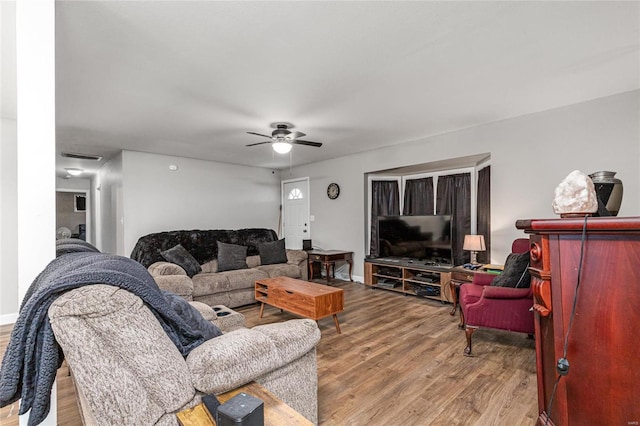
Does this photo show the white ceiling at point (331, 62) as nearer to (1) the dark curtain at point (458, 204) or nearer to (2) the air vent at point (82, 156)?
(1) the dark curtain at point (458, 204)

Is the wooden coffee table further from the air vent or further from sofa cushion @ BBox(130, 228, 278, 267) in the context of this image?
the air vent

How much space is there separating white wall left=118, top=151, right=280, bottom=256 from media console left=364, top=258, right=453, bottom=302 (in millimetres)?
3008

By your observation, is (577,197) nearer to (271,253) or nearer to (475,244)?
(475,244)

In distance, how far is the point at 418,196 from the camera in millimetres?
5418

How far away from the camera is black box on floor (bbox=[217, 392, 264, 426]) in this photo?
2.66 feet

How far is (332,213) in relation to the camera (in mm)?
6039

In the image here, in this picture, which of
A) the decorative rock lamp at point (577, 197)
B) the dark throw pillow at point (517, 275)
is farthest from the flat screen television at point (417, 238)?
the decorative rock lamp at point (577, 197)

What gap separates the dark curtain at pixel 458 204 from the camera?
4715 millimetres

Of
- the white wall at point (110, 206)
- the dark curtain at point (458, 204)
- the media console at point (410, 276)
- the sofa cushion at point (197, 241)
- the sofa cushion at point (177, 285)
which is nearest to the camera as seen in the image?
the sofa cushion at point (177, 285)

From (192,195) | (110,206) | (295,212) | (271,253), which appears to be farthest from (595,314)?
(110,206)

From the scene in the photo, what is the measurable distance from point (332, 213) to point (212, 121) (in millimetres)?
3097

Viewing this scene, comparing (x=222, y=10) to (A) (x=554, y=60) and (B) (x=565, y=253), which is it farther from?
(A) (x=554, y=60)

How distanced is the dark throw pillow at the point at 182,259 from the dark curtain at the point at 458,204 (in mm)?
3912

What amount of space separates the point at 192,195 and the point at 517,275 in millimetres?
5414
